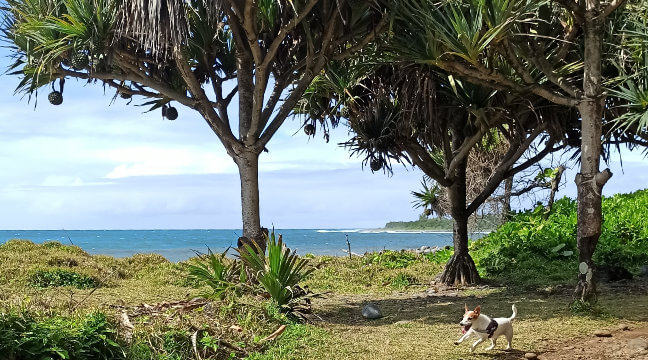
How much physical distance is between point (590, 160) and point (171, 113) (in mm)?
6245

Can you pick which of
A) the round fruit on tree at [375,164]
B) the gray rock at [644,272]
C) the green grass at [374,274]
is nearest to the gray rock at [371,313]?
the green grass at [374,274]

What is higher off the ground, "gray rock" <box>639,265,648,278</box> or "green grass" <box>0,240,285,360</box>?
"gray rock" <box>639,265,648,278</box>

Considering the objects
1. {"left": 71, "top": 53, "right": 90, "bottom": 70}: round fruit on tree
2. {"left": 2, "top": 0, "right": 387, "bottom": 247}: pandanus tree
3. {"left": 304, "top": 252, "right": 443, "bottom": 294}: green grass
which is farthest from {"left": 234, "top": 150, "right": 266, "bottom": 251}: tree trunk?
{"left": 71, "top": 53, "right": 90, "bottom": 70}: round fruit on tree

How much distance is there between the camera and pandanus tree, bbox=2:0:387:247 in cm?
833

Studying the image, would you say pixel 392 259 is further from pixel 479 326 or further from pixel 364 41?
pixel 479 326

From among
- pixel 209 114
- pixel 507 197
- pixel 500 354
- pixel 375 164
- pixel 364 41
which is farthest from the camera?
pixel 507 197

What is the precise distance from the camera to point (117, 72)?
939 centimetres

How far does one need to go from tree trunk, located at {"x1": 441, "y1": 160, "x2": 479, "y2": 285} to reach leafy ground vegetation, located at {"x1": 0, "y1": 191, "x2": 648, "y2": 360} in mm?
325

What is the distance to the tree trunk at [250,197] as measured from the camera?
885 centimetres

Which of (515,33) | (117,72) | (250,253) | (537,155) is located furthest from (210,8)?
(537,155)

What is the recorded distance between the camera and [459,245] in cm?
1138

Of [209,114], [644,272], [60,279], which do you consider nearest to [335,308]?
[209,114]

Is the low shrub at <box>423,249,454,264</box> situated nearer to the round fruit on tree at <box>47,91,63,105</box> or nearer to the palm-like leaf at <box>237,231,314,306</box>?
the palm-like leaf at <box>237,231,314,306</box>

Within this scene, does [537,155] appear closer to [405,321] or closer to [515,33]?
[515,33]
